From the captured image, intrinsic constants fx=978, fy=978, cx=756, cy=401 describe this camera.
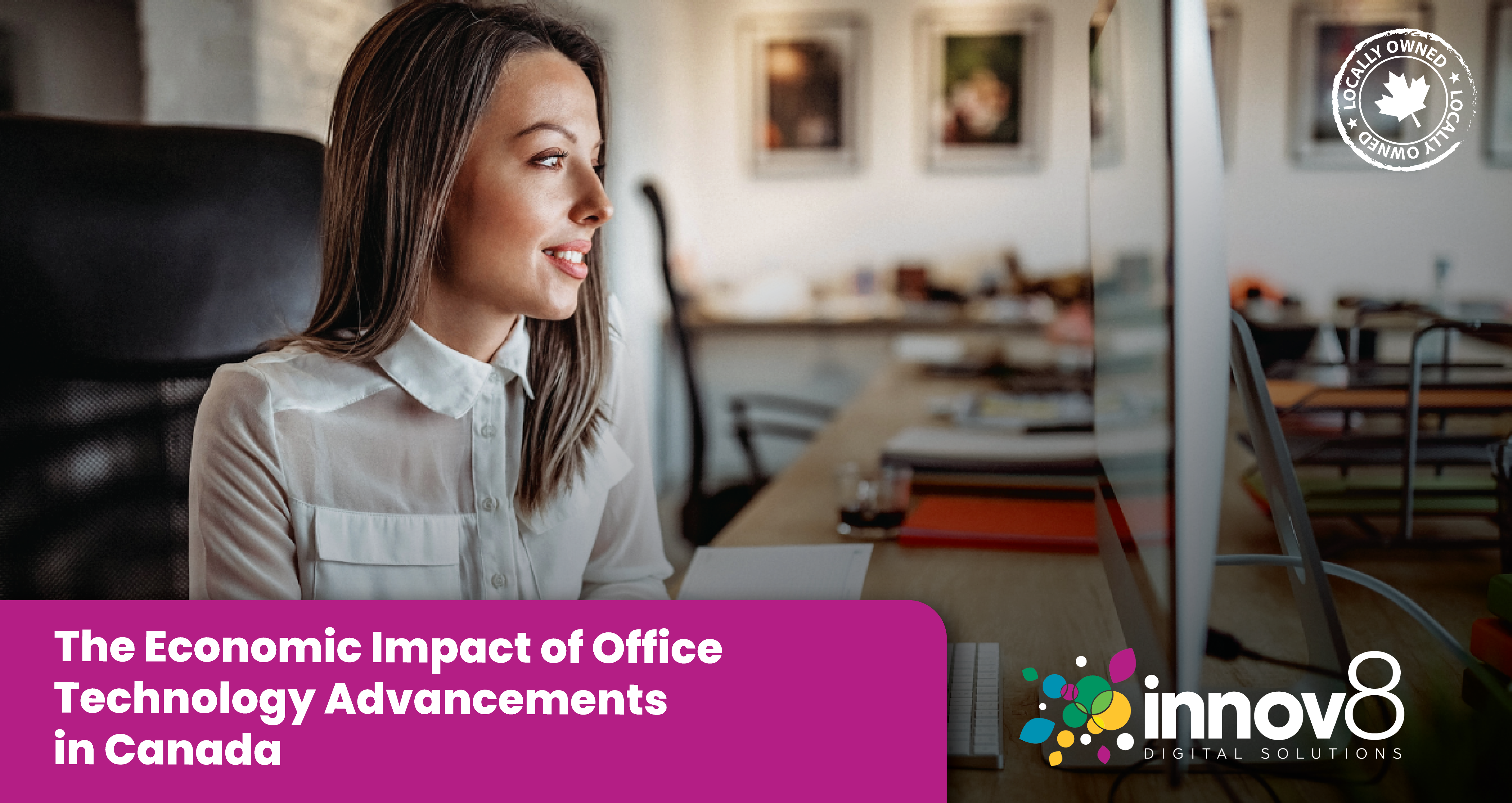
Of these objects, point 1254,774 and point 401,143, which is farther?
point 401,143

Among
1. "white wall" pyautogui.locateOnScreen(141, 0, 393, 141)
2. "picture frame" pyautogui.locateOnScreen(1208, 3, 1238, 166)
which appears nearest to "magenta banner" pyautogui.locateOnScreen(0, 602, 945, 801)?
"white wall" pyautogui.locateOnScreen(141, 0, 393, 141)

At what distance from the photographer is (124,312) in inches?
37.7

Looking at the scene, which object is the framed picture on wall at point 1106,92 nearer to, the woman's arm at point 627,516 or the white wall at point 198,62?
the woman's arm at point 627,516

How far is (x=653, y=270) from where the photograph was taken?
414 centimetres

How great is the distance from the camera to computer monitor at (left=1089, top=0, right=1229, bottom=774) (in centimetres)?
47

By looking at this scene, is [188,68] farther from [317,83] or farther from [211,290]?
[211,290]

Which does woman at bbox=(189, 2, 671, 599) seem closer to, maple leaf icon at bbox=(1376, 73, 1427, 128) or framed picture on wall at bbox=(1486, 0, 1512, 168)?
maple leaf icon at bbox=(1376, 73, 1427, 128)

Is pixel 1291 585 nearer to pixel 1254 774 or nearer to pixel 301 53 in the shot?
pixel 1254 774

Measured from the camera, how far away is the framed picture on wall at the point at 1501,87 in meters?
3.59

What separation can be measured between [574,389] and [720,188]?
12.0 ft

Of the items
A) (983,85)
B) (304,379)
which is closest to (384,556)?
(304,379)

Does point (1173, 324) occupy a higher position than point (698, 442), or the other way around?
point (1173, 324)

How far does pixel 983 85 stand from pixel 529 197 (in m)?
3.86

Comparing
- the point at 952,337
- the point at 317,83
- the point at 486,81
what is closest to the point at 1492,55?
the point at 952,337
